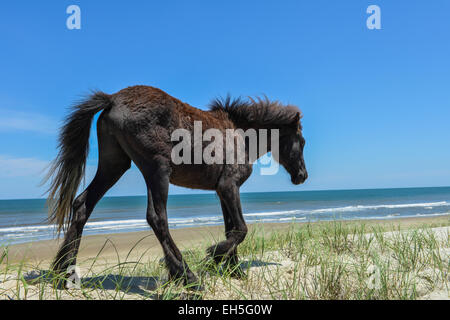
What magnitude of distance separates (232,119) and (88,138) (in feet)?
6.88

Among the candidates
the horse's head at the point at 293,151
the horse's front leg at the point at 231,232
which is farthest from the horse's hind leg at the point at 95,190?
the horse's head at the point at 293,151

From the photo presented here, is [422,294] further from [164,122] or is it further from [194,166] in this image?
[164,122]

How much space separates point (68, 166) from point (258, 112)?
2829 mm

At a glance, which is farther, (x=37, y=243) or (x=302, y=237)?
(x=37, y=243)

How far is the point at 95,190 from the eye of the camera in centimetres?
381

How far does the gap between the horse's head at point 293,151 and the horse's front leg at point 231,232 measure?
145cm

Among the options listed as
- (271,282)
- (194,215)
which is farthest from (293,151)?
(194,215)

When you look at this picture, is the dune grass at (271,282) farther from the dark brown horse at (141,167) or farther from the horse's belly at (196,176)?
the horse's belly at (196,176)

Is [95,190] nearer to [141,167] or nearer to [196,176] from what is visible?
[141,167]

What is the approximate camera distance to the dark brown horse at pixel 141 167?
134 inches

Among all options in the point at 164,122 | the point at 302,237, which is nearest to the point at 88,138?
the point at 164,122

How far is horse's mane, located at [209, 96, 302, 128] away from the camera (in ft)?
15.5
